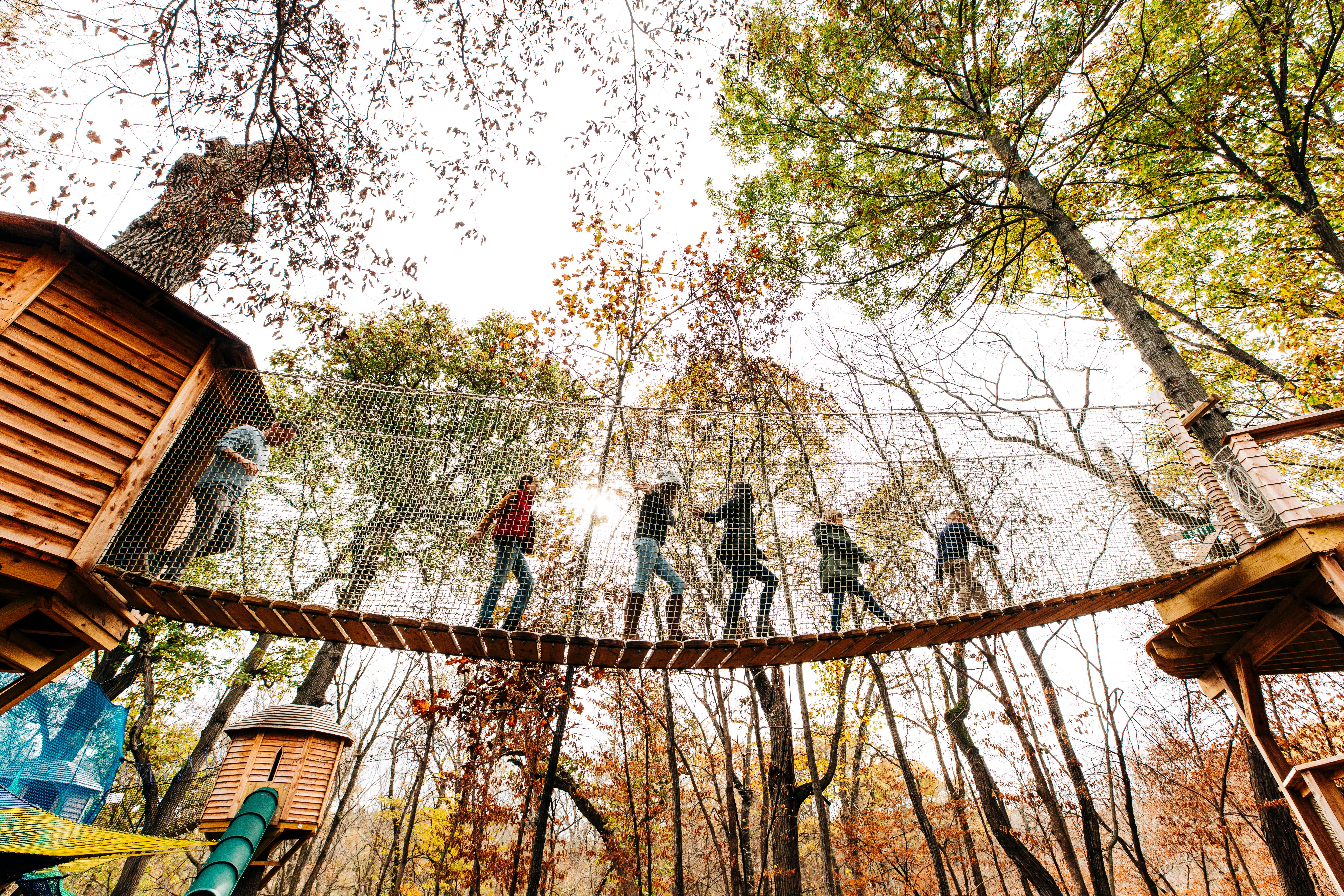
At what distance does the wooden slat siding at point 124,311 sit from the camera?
312 cm

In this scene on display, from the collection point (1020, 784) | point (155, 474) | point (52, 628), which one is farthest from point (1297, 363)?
point (52, 628)

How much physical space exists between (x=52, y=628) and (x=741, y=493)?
409 cm

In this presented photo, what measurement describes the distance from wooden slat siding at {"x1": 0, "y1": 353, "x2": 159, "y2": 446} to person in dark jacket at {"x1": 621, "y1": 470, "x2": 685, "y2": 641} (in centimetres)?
291

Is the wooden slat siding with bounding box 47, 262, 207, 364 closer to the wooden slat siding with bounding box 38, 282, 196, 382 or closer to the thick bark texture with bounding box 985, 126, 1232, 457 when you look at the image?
the wooden slat siding with bounding box 38, 282, 196, 382

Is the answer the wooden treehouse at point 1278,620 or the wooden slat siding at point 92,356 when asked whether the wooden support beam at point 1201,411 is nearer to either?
the wooden treehouse at point 1278,620

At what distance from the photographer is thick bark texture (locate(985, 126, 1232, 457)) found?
11.8ft

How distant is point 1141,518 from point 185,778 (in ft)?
34.2

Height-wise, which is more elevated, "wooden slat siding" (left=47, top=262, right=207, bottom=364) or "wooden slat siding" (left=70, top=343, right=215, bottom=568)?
"wooden slat siding" (left=47, top=262, right=207, bottom=364)

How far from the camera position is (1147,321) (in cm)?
414

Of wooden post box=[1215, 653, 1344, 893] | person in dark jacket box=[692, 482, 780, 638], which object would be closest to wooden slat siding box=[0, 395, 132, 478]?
person in dark jacket box=[692, 482, 780, 638]

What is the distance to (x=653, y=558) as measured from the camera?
3.71 metres

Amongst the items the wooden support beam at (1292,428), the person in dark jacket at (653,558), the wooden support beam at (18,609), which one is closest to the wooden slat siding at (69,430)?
the wooden support beam at (18,609)

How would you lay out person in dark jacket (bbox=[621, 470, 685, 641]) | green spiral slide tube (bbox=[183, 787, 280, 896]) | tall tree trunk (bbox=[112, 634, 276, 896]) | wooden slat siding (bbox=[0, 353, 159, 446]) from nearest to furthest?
green spiral slide tube (bbox=[183, 787, 280, 896]) < wooden slat siding (bbox=[0, 353, 159, 446]) < person in dark jacket (bbox=[621, 470, 685, 641]) < tall tree trunk (bbox=[112, 634, 276, 896])

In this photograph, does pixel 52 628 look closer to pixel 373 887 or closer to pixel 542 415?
pixel 542 415
